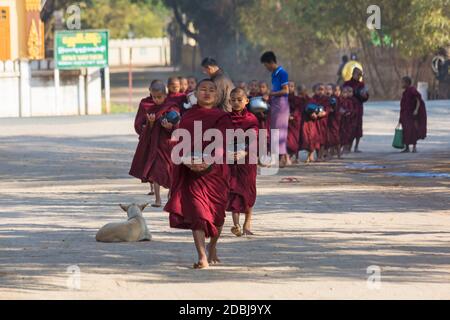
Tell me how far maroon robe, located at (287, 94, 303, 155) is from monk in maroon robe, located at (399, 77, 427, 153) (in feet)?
8.36

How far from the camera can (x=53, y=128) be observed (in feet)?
111

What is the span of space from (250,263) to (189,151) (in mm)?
1095

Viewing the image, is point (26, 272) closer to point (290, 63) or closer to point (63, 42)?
point (63, 42)

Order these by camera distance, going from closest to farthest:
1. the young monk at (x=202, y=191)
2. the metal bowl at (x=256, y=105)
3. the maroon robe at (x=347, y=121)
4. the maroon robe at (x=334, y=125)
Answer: the young monk at (x=202, y=191), the metal bowl at (x=256, y=105), the maroon robe at (x=334, y=125), the maroon robe at (x=347, y=121)

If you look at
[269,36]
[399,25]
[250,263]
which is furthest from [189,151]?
[269,36]

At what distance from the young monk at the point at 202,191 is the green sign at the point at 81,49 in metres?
27.8

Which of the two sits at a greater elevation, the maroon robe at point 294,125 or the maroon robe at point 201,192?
the maroon robe at point 201,192

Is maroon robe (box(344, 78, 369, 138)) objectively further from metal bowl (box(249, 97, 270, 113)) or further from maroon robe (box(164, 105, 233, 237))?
maroon robe (box(164, 105, 233, 237))

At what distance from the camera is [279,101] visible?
2291 cm

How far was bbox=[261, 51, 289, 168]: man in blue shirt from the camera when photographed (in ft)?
70.5

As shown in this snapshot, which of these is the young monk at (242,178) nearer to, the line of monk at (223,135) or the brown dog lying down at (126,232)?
the line of monk at (223,135)

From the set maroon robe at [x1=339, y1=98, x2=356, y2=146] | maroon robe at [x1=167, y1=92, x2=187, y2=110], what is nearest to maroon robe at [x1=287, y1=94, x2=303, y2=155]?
maroon robe at [x1=339, y1=98, x2=356, y2=146]

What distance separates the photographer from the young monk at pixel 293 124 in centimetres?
2498

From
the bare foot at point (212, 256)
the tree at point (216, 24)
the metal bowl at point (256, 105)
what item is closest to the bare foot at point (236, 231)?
the metal bowl at point (256, 105)
